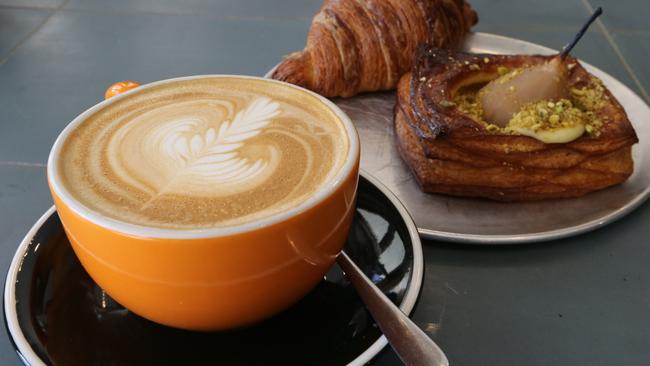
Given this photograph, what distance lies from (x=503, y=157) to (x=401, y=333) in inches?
18.0

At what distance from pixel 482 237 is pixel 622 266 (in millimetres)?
204

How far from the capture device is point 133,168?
0.58 meters

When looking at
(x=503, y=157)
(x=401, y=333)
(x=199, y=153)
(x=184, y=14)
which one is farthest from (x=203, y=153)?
(x=184, y=14)

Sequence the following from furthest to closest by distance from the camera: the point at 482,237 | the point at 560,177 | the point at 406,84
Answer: the point at 406,84 → the point at 560,177 → the point at 482,237

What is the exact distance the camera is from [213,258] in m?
0.48

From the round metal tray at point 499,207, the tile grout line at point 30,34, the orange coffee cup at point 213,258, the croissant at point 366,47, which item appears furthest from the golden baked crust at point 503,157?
the tile grout line at point 30,34

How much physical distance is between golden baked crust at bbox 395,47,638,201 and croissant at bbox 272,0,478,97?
0.25 metres

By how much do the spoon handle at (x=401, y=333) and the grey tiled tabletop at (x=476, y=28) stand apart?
22mm

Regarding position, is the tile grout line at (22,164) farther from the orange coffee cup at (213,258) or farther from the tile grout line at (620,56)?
the tile grout line at (620,56)

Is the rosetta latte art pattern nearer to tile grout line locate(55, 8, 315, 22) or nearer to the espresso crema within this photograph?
the espresso crema

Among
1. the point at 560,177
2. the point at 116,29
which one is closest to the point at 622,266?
the point at 560,177

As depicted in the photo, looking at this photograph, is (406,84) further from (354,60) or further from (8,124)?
(8,124)

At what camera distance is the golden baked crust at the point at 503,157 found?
89 cm

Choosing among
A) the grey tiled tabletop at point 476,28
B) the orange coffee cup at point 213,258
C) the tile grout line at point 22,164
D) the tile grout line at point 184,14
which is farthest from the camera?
the tile grout line at point 184,14
